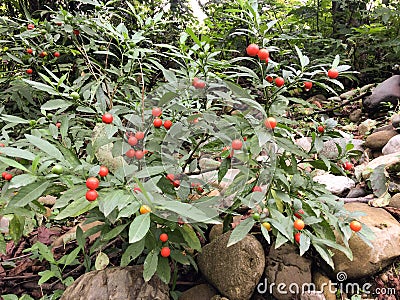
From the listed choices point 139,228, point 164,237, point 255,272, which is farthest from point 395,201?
point 139,228

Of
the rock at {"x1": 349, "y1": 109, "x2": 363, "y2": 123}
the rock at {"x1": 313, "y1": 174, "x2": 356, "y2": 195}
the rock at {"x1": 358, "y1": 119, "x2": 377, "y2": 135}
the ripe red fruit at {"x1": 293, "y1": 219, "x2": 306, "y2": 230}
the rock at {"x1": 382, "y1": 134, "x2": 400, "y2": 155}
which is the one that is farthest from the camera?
the rock at {"x1": 349, "y1": 109, "x2": 363, "y2": 123}

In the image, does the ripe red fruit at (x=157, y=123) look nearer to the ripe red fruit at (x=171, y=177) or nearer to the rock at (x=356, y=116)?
the ripe red fruit at (x=171, y=177)

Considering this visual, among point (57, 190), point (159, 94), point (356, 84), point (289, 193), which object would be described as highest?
point (159, 94)

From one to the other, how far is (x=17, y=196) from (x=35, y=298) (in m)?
0.95

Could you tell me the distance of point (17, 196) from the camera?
1.17 m

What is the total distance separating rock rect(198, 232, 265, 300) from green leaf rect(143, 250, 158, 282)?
38 centimetres

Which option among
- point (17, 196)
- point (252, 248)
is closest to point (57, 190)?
point (17, 196)

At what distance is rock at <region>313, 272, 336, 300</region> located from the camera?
5.63ft

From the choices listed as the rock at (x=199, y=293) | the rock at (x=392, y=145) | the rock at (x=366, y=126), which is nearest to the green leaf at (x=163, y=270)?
the rock at (x=199, y=293)

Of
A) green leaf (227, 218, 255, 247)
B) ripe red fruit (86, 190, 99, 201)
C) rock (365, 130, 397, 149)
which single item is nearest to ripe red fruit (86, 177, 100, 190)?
ripe red fruit (86, 190, 99, 201)

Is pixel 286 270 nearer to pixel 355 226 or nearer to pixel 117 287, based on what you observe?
pixel 355 226

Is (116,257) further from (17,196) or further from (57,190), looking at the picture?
(17,196)

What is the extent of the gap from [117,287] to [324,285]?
0.96 metres

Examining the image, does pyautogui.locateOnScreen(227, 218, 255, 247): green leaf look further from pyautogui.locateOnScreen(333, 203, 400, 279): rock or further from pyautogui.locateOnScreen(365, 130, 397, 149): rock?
pyautogui.locateOnScreen(365, 130, 397, 149): rock
